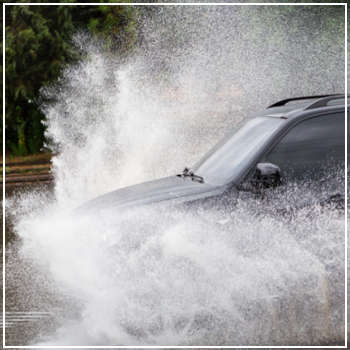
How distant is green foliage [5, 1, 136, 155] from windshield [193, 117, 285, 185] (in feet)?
50.9

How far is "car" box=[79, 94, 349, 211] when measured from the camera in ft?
16.5

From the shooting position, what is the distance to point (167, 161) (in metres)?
13.5

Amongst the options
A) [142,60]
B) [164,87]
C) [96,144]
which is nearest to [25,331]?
[96,144]

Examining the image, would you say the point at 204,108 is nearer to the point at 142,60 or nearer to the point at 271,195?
the point at 142,60

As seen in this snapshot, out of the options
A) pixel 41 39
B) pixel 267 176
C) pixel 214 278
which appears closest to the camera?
pixel 214 278

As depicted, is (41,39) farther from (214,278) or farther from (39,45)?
(214,278)

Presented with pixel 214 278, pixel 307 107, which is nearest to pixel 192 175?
pixel 307 107

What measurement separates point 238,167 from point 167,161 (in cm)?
829

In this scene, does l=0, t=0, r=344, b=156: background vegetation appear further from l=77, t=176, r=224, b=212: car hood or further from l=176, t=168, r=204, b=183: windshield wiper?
l=77, t=176, r=224, b=212: car hood

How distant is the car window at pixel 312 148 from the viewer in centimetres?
516

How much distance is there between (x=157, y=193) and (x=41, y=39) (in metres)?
17.8

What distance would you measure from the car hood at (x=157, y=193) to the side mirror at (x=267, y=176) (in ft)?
0.91

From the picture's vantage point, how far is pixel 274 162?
5.18 metres

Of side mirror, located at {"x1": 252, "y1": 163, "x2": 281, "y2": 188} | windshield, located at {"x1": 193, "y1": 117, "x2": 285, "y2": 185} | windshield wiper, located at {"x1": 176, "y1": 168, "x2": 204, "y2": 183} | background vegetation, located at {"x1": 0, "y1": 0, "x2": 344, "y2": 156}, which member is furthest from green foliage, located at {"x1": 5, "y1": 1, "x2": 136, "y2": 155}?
side mirror, located at {"x1": 252, "y1": 163, "x2": 281, "y2": 188}
